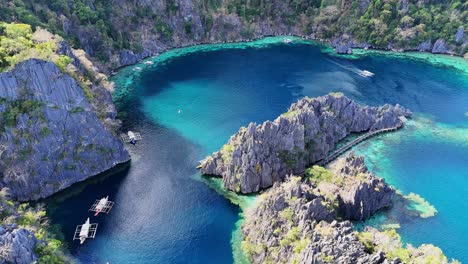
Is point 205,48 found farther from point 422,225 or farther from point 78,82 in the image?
point 422,225

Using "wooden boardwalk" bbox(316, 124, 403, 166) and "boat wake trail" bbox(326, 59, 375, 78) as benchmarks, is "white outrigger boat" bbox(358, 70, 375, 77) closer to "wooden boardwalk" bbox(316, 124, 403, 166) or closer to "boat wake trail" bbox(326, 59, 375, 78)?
"boat wake trail" bbox(326, 59, 375, 78)

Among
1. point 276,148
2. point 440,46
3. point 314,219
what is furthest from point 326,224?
point 440,46

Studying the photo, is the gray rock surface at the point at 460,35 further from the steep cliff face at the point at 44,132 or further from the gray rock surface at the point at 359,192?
the steep cliff face at the point at 44,132

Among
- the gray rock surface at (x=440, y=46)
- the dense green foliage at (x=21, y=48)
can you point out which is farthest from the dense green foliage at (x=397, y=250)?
the gray rock surface at (x=440, y=46)

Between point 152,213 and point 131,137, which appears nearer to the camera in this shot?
point 152,213

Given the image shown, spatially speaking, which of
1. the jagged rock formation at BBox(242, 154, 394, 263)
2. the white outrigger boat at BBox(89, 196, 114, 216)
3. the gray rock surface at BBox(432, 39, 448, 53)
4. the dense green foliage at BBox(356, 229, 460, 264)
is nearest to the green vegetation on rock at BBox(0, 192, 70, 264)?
the white outrigger boat at BBox(89, 196, 114, 216)

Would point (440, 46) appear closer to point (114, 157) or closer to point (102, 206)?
point (114, 157)

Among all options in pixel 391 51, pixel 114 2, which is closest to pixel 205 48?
pixel 114 2

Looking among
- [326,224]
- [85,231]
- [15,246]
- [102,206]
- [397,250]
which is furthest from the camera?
[102,206]
